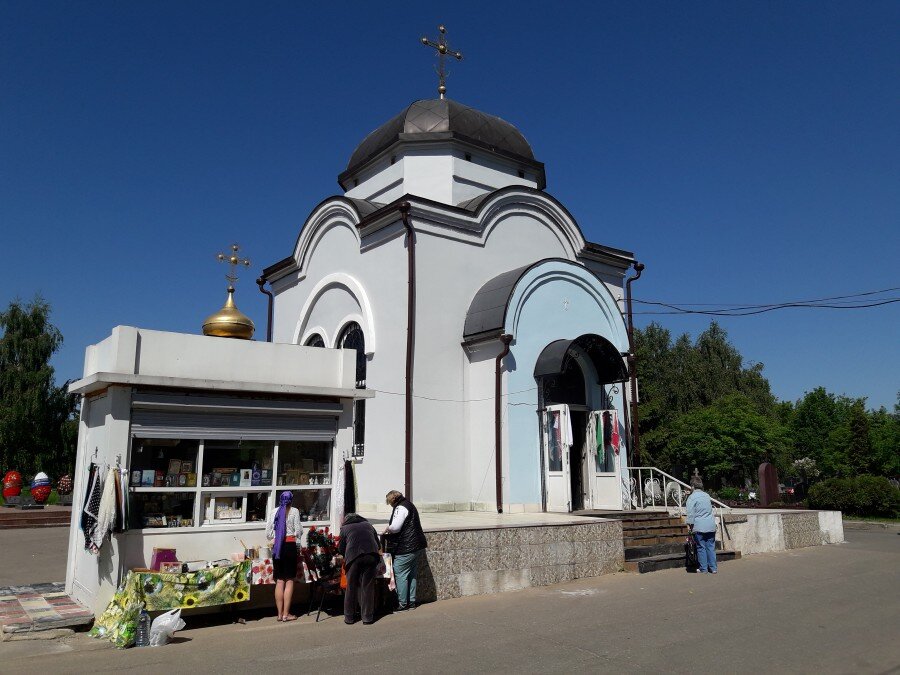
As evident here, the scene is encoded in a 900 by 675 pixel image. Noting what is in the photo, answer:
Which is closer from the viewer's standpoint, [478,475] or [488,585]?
[488,585]

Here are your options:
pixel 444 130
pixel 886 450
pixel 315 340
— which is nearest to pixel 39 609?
pixel 315 340

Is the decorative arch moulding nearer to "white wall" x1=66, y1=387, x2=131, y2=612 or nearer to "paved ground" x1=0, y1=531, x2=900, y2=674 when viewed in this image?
"white wall" x1=66, y1=387, x2=131, y2=612

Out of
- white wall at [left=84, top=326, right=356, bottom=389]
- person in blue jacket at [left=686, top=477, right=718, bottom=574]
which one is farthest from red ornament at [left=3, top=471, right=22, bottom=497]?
person in blue jacket at [left=686, top=477, right=718, bottom=574]

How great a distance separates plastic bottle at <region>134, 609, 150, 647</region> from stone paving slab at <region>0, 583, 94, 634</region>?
1.00 m

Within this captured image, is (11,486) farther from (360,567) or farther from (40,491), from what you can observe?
(360,567)

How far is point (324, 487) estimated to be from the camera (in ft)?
29.2

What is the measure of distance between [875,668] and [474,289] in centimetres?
1052

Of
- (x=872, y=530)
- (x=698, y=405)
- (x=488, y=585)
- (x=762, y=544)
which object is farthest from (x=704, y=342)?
(x=488, y=585)

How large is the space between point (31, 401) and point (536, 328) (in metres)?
27.5

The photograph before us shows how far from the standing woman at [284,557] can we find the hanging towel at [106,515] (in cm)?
162

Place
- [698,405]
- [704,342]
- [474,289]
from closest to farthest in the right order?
[474,289]
[698,405]
[704,342]

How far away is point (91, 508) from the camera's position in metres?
7.66

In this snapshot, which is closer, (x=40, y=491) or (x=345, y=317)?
(x=345, y=317)

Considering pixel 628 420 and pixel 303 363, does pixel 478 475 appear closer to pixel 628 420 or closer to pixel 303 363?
pixel 628 420
